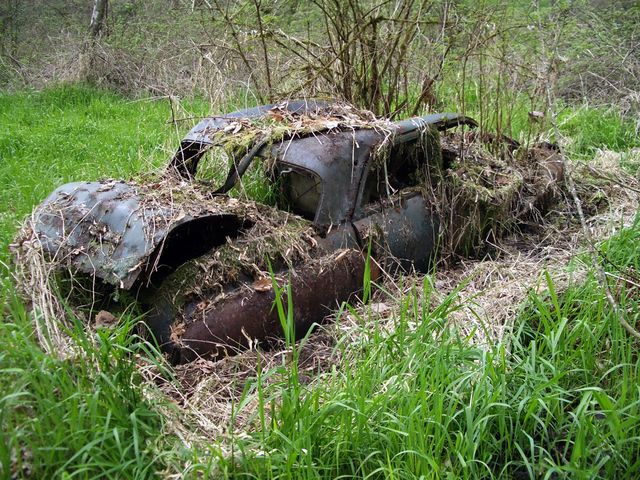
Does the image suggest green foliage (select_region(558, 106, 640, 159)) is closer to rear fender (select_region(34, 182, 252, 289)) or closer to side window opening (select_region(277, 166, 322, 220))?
side window opening (select_region(277, 166, 322, 220))

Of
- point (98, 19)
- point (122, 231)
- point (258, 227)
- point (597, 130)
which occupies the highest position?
point (98, 19)

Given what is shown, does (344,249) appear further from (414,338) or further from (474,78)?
(474,78)

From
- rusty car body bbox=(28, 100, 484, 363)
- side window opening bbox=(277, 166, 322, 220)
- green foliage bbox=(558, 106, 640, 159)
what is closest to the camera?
rusty car body bbox=(28, 100, 484, 363)

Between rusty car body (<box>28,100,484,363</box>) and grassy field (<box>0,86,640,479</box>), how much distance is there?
1.07 feet

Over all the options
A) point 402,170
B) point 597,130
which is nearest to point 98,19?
point 597,130

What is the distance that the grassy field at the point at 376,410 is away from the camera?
213 cm

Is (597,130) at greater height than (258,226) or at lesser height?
lesser

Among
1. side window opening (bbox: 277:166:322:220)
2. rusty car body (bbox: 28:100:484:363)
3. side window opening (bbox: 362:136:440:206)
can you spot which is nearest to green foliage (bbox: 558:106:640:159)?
side window opening (bbox: 362:136:440:206)

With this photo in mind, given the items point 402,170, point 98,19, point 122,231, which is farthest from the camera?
point 98,19

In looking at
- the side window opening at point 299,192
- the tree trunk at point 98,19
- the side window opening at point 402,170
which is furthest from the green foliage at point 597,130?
the tree trunk at point 98,19

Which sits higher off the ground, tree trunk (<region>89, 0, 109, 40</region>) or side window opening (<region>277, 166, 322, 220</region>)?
tree trunk (<region>89, 0, 109, 40</region>)

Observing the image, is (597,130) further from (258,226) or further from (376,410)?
(376,410)

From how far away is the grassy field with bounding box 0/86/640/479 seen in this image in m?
2.13

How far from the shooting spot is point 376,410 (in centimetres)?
241
